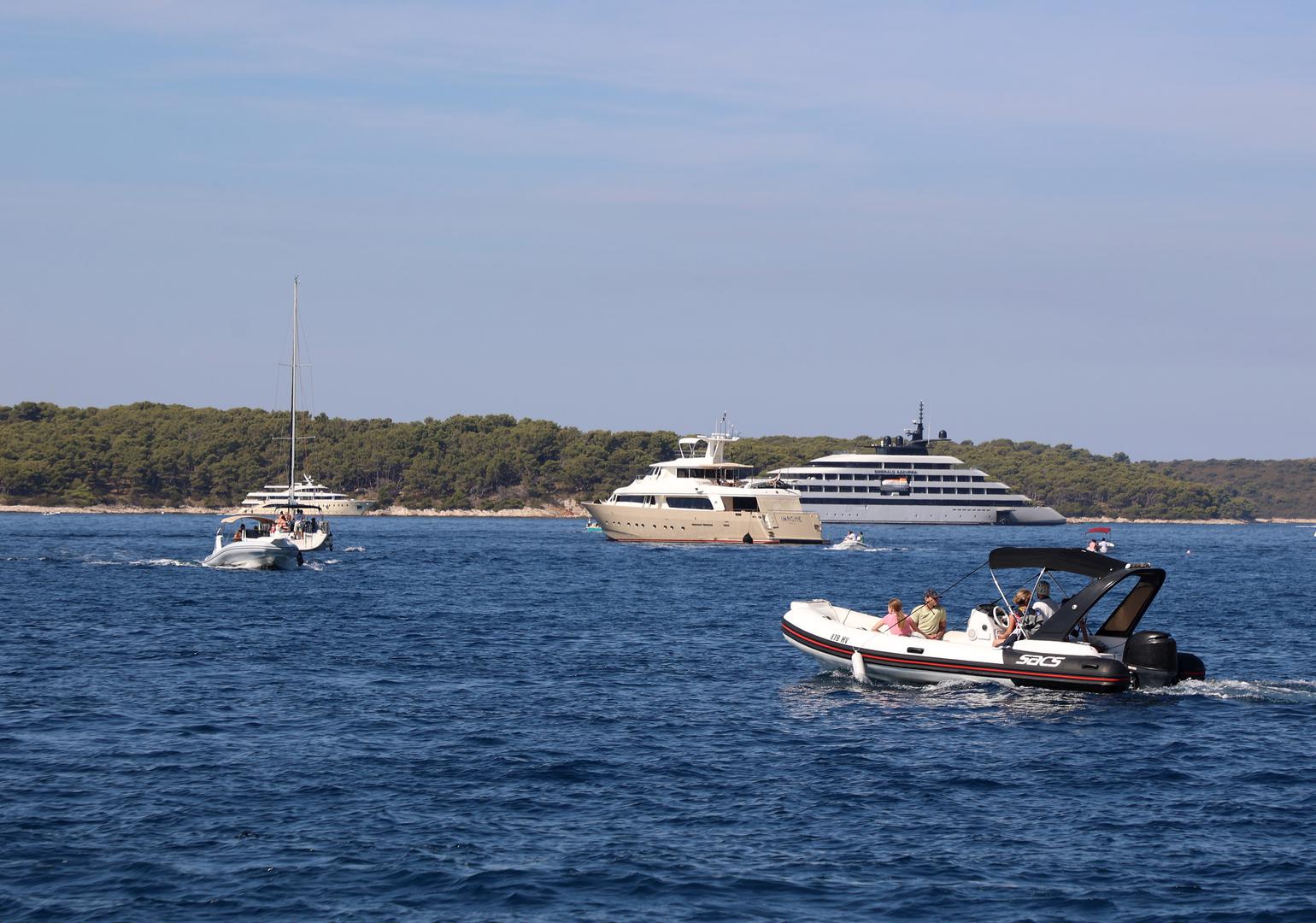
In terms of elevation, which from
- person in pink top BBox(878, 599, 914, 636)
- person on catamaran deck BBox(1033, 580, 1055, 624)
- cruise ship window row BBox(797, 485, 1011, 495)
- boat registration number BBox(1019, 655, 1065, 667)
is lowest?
A: boat registration number BBox(1019, 655, 1065, 667)

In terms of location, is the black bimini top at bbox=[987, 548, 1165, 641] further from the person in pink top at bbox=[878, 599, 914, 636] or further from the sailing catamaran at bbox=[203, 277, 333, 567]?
the sailing catamaran at bbox=[203, 277, 333, 567]

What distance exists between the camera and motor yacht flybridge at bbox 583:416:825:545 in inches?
3853

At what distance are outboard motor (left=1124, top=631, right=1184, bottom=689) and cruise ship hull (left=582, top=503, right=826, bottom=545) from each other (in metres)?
70.1

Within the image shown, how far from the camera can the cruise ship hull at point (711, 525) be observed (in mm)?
97688

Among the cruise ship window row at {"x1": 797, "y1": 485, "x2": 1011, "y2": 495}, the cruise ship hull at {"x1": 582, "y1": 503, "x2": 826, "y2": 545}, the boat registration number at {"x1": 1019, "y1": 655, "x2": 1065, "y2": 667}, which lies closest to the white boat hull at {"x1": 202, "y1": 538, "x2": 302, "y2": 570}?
the cruise ship hull at {"x1": 582, "y1": 503, "x2": 826, "y2": 545}

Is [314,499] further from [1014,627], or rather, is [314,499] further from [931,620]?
[1014,627]

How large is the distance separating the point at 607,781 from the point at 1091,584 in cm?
1248

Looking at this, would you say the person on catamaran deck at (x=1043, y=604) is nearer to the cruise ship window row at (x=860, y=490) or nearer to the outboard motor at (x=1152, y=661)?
the outboard motor at (x=1152, y=661)

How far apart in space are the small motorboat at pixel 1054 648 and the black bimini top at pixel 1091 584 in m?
0.02

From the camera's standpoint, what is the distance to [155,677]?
1118 inches

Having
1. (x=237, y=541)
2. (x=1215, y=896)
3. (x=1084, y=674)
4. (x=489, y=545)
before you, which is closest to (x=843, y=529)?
(x=489, y=545)

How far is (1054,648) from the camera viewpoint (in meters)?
26.8

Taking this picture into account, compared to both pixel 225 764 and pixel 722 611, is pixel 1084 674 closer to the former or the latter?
pixel 225 764

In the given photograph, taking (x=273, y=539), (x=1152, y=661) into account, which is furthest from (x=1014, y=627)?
(x=273, y=539)
